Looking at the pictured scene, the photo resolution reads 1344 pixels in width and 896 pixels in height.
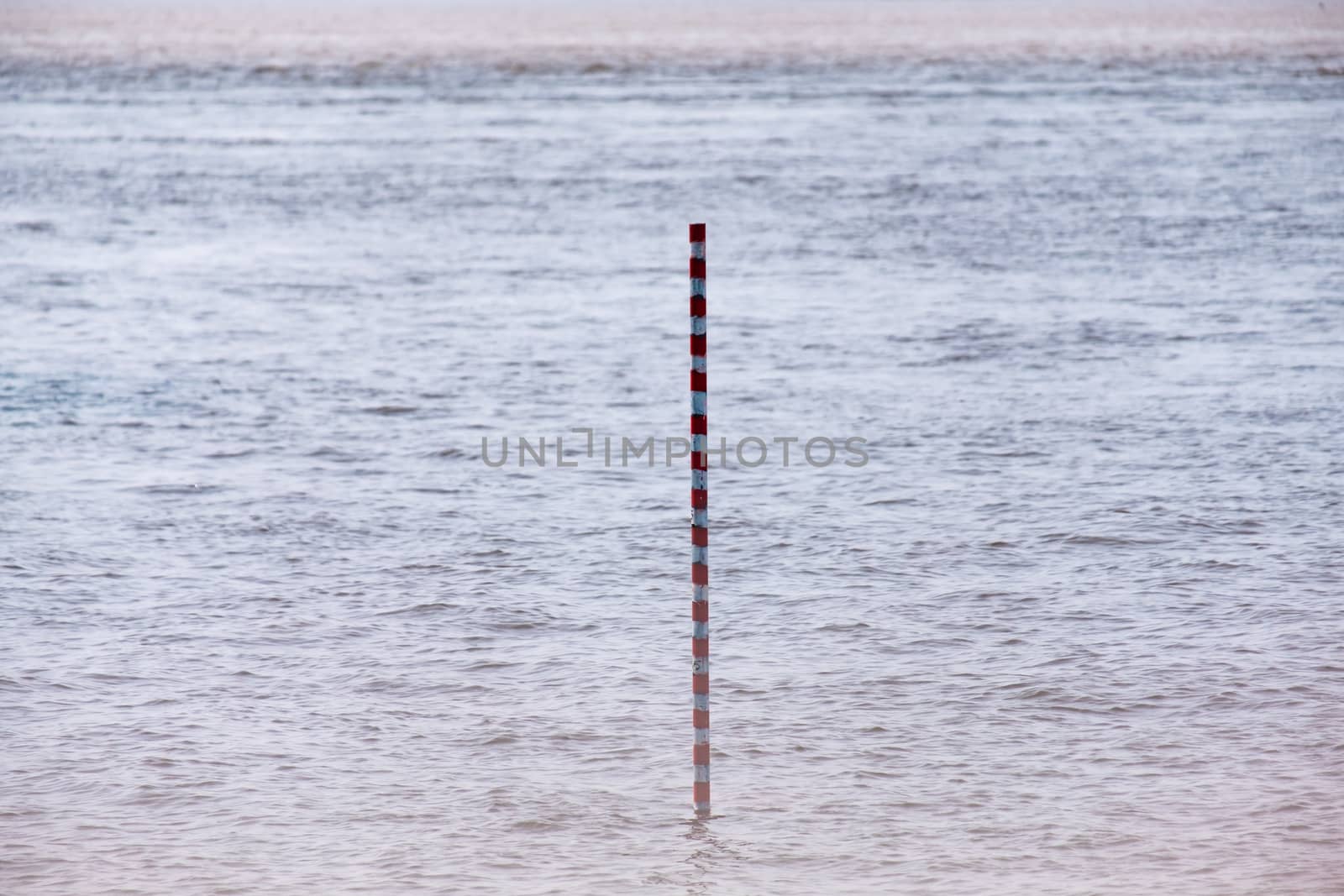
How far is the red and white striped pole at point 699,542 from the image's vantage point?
6.96 metres

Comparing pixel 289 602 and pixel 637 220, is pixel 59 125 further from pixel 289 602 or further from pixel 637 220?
pixel 289 602

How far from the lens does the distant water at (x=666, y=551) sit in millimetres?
6898

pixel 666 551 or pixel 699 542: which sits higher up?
pixel 699 542

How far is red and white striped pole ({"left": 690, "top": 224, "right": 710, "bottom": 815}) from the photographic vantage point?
6.96 metres

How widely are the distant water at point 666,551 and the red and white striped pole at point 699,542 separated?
240 mm

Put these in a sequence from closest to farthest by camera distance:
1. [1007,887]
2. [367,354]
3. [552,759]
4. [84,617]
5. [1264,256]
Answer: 1. [1007,887]
2. [552,759]
3. [84,617]
4. [367,354]
5. [1264,256]

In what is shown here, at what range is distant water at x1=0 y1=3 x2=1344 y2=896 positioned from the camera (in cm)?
690

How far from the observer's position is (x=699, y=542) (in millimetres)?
7117

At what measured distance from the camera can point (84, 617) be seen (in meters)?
9.43

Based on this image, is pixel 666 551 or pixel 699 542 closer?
pixel 699 542

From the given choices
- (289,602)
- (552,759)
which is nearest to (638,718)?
(552,759)

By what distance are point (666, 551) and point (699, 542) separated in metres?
3.60

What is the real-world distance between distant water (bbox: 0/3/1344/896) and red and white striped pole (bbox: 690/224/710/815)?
0.24 m

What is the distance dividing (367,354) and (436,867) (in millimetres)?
10393
